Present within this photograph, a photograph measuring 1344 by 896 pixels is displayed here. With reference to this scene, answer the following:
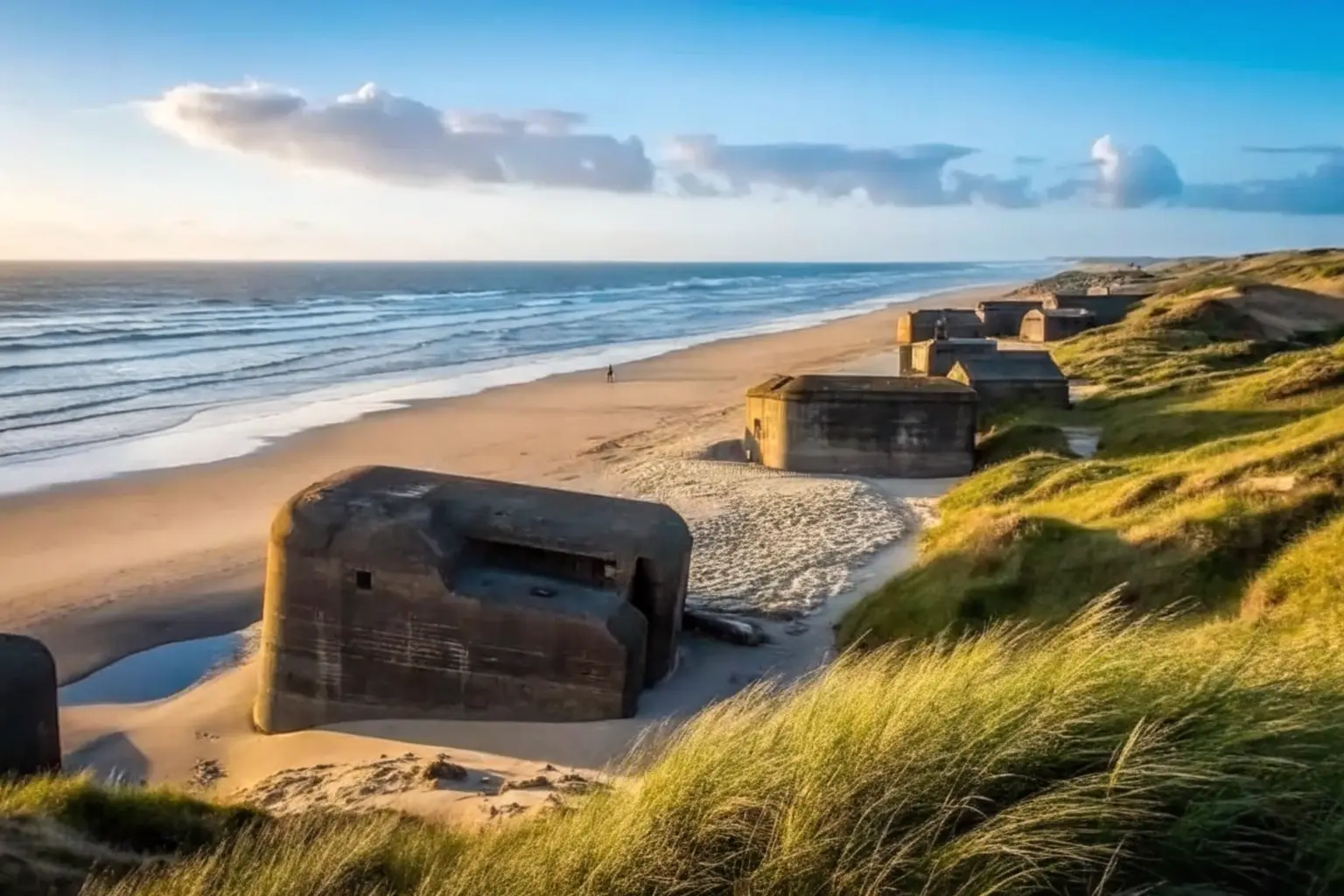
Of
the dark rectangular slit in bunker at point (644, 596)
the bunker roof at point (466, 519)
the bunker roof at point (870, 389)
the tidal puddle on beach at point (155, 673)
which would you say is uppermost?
the bunker roof at point (870, 389)

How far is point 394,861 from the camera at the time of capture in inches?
227

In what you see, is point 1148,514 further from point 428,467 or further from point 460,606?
point 428,467

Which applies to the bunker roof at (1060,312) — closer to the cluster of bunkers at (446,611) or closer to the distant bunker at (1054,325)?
the distant bunker at (1054,325)

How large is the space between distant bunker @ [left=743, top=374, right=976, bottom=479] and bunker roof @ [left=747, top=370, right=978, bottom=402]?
0.06 feet

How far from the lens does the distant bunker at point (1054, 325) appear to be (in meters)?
47.3

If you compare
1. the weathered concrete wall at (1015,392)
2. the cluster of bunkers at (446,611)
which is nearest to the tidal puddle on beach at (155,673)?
the cluster of bunkers at (446,611)

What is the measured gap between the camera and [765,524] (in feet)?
66.6

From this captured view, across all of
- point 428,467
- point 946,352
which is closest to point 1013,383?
point 946,352

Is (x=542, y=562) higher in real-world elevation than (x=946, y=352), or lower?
lower

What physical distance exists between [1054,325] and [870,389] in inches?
1045

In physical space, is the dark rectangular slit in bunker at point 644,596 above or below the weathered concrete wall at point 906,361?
below

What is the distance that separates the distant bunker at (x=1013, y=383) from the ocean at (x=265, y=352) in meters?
18.2

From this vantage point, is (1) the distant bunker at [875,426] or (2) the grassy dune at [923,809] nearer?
(2) the grassy dune at [923,809]

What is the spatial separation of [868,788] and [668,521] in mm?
8743
